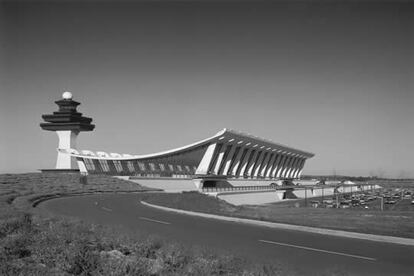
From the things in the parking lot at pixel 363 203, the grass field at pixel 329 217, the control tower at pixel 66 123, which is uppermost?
the control tower at pixel 66 123

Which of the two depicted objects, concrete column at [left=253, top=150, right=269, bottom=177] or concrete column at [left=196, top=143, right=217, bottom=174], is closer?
concrete column at [left=196, top=143, right=217, bottom=174]

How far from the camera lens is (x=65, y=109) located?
76938 mm

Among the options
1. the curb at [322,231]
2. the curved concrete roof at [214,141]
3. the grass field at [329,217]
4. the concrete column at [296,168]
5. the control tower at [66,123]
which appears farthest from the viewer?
the concrete column at [296,168]

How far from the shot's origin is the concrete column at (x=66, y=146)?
7181 cm

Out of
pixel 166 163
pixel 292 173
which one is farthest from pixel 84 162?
pixel 292 173

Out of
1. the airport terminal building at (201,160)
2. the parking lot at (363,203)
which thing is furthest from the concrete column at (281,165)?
the parking lot at (363,203)

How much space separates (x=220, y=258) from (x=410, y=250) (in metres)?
5.17

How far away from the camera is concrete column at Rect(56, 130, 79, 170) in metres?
71.8

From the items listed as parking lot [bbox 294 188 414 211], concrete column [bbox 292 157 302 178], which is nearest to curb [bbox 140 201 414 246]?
parking lot [bbox 294 188 414 211]

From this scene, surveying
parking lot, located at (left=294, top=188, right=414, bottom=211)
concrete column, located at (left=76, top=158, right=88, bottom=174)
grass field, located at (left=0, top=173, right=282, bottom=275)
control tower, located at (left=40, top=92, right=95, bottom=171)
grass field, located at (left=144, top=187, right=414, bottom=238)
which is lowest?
parking lot, located at (left=294, top=188, right=414, bottom=211)

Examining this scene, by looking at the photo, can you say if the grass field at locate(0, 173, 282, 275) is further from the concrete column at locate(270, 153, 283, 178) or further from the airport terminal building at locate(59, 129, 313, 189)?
the concrete column at locate(270, 153, 283, 178)

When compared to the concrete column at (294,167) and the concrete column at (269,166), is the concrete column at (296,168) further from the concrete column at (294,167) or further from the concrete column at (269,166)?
the concrete column at (269,166)

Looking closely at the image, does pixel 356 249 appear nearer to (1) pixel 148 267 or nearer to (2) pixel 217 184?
(1) pixel 148 267

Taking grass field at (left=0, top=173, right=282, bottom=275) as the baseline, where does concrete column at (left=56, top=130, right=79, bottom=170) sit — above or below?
above
